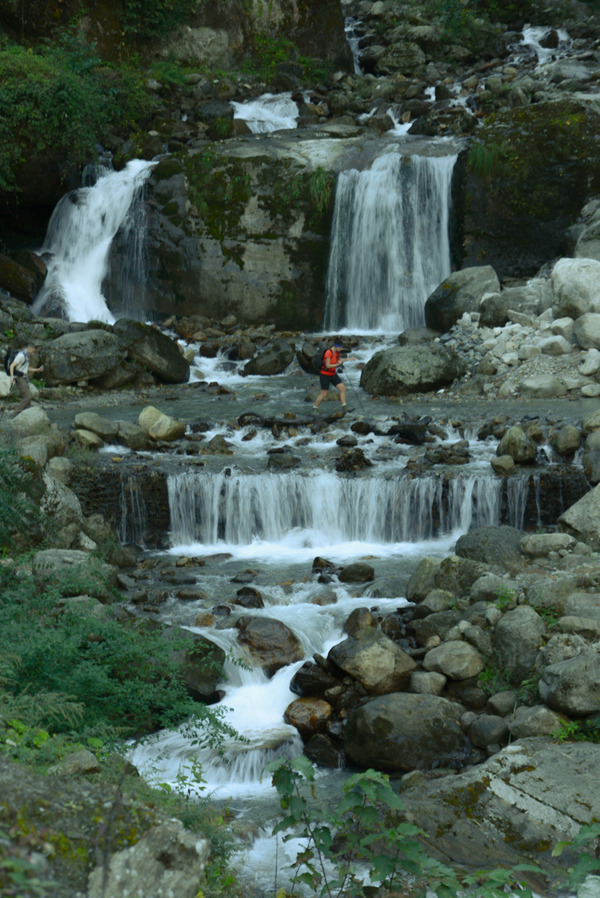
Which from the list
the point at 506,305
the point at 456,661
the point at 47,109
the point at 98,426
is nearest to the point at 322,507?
the point at 98,426

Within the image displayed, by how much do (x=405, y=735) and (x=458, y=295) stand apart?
12.0 metres

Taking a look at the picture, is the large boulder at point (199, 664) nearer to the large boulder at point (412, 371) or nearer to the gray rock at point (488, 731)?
the gray rock at point (488, 731)

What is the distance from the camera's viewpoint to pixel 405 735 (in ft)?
18.5

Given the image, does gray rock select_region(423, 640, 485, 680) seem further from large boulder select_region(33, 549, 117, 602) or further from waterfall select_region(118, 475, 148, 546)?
waterfall select_region(118, 475, 148, 546)

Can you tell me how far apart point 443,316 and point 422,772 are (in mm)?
12071

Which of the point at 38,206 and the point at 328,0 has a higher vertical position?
the point at 328,0

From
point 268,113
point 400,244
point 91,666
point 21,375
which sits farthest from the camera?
point 268,113

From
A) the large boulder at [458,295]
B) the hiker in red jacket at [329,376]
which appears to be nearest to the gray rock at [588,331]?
the large boulder at [458,295]

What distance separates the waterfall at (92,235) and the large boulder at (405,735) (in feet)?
48.6

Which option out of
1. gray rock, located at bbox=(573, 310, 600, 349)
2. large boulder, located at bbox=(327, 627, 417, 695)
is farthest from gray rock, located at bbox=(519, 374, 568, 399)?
large boulder, located at bbox=(327, 627, 417, 695)

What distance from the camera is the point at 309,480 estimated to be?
1034 cm

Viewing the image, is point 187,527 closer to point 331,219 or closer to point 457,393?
point 457,393

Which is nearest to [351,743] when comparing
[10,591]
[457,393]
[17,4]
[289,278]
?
[10,591]

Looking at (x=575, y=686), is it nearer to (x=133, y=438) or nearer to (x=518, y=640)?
(x=518, y=640)
